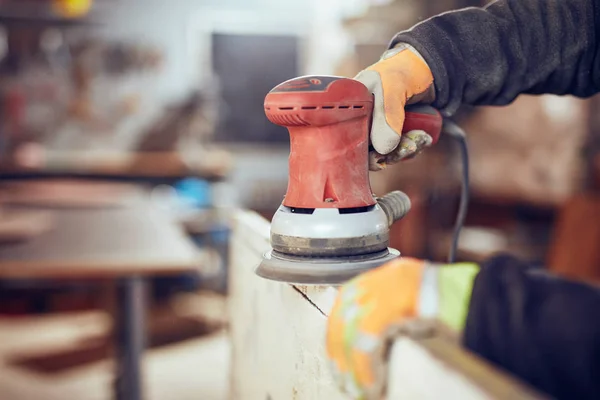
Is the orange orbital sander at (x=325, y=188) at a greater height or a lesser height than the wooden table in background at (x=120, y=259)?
greater

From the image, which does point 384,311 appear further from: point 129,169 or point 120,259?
point 129,169

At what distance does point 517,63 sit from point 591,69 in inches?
6.3

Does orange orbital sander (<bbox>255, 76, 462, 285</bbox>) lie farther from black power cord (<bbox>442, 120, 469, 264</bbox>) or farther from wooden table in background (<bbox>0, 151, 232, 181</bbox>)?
wooden table in background (<bbox>0, 151, 232, 181</bbox>)

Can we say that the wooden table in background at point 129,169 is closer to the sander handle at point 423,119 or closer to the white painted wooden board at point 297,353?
the white painted wooden board at point 297,353

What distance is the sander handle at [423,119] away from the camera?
35.5 inches

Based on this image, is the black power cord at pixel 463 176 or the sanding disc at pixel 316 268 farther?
the black power cord at pixel 463 176

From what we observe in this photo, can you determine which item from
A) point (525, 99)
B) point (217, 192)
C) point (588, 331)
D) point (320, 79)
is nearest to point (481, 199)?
point (525, 99)

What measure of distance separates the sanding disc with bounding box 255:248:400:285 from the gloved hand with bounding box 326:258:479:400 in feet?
0.66

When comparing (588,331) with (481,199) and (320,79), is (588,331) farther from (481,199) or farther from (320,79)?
(481,199)

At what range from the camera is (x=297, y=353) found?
2.73 ft

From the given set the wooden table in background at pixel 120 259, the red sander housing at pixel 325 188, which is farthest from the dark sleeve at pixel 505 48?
the wooden table in background at pixel 120 259

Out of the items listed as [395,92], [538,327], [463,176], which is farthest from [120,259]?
[538,327]

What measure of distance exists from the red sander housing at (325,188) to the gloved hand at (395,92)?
2cm

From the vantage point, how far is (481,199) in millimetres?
4027
